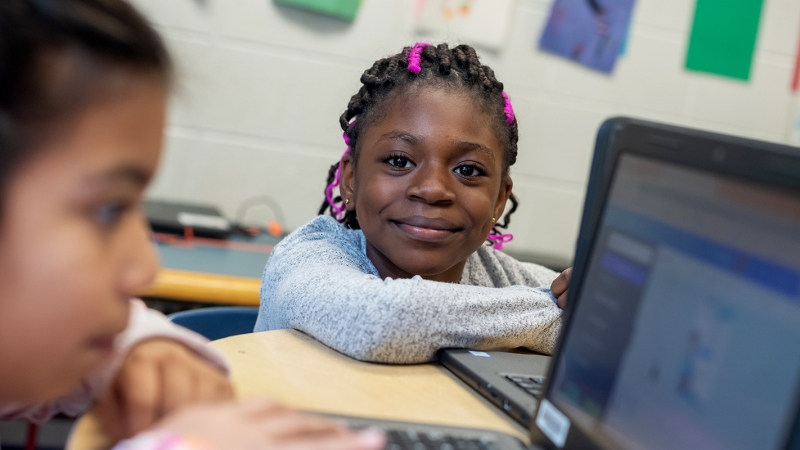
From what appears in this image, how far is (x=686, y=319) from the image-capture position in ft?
1.63

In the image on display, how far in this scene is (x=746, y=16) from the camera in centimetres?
219

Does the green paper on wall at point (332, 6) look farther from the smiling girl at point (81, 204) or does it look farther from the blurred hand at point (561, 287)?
the smiling girl at point (81, 204)

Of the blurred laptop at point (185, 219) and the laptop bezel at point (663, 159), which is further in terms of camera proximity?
the blurred laptop at point (185, 219)

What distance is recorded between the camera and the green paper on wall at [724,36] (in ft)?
7.11

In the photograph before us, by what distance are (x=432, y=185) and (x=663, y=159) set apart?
1.86 feet

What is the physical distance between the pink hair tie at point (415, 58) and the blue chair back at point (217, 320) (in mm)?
439

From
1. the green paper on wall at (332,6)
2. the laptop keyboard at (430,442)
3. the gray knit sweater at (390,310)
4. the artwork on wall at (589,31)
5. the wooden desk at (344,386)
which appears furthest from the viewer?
the artwork on wall at (589,31)

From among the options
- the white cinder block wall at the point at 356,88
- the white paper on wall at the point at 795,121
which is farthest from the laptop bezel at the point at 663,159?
the white paper on wall at the point at 795,121

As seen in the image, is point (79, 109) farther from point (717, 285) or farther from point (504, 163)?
point (504, 163)

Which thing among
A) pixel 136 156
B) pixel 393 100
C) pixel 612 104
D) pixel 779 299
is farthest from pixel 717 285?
pixel 612 104

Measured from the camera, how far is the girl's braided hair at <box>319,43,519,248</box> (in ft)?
3.79

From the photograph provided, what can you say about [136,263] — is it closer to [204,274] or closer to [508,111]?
[508,111]

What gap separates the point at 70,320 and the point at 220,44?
1578mm

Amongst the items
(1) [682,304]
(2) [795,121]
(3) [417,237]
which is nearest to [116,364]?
(1) [682,304]
